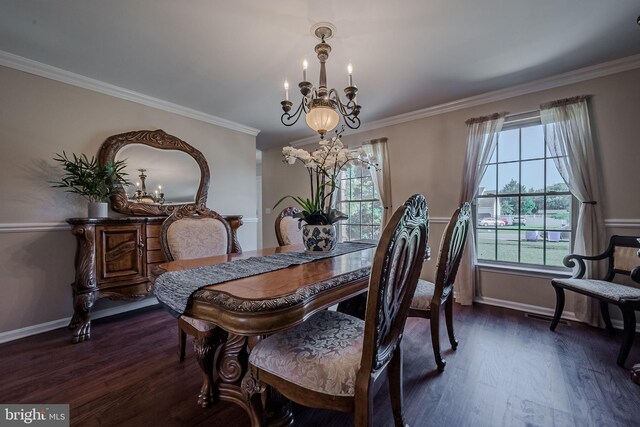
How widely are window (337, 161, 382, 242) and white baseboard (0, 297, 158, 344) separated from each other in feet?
9.53

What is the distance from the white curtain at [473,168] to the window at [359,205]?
1.21 metres

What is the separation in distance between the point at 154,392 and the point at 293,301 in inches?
52.8

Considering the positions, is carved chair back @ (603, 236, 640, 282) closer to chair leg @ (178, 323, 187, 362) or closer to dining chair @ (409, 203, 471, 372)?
dining chair @ (409, 203, 471, 372)

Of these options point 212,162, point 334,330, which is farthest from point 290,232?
point 212,162

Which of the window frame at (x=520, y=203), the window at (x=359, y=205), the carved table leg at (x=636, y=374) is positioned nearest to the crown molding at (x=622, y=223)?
the window frame at (x=520, y=203)

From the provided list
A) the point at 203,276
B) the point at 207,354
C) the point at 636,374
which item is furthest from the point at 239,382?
the point at 636,374

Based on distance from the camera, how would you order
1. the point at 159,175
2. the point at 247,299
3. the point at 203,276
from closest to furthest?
the point at 247,299 < the point at 203,276 < the point at 159,175

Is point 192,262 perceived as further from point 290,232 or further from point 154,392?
point 290,232

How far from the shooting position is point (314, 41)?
2.01 meters

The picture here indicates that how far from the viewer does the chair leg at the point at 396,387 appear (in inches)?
46.2

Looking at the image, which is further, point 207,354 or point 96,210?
point 96,210

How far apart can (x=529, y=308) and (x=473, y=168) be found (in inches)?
62.9

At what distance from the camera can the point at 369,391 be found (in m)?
0.85

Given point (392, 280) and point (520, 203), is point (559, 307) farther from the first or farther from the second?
point (392, 280)
